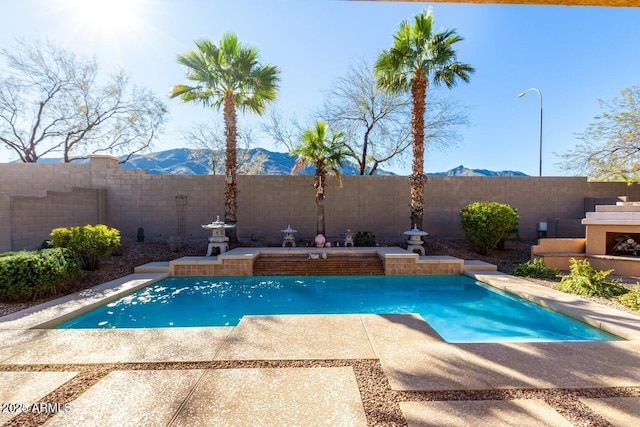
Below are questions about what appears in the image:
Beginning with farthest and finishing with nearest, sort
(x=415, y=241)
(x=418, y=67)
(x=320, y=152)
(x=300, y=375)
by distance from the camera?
1. (x=320, y=152)
2. (x=418, y=67)
3. (x=415, y=241)
4. (x=300, y=375)

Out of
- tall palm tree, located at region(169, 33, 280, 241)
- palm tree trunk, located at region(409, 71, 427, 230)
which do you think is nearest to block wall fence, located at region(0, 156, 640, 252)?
tall palm tree, located at region(169, 33, 280, 241)

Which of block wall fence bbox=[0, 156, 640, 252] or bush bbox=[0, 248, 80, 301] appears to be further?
block wall fence bbox=[0, 156, 640, 252]

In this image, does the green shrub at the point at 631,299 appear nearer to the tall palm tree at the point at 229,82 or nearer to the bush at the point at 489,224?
the bush at the point at 489,224

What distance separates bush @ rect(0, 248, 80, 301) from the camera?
4.70 m

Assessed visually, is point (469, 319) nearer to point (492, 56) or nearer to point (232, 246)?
point (232, 246)

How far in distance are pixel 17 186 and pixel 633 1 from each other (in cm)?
1591

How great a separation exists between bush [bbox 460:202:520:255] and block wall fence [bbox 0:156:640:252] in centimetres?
205

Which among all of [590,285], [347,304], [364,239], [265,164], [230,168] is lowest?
[347,304]

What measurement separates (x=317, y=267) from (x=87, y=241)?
555cm

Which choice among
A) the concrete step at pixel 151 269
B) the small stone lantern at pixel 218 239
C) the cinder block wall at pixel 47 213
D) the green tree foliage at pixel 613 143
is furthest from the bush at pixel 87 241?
the green tree foliage at pixel 613 143

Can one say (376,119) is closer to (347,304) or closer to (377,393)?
(347,304)

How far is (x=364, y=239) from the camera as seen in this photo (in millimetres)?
10070

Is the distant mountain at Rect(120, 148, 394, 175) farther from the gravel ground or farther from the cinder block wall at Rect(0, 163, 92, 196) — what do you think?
the gravel ground

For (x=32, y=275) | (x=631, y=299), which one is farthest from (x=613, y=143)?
(x=32, y=275)
